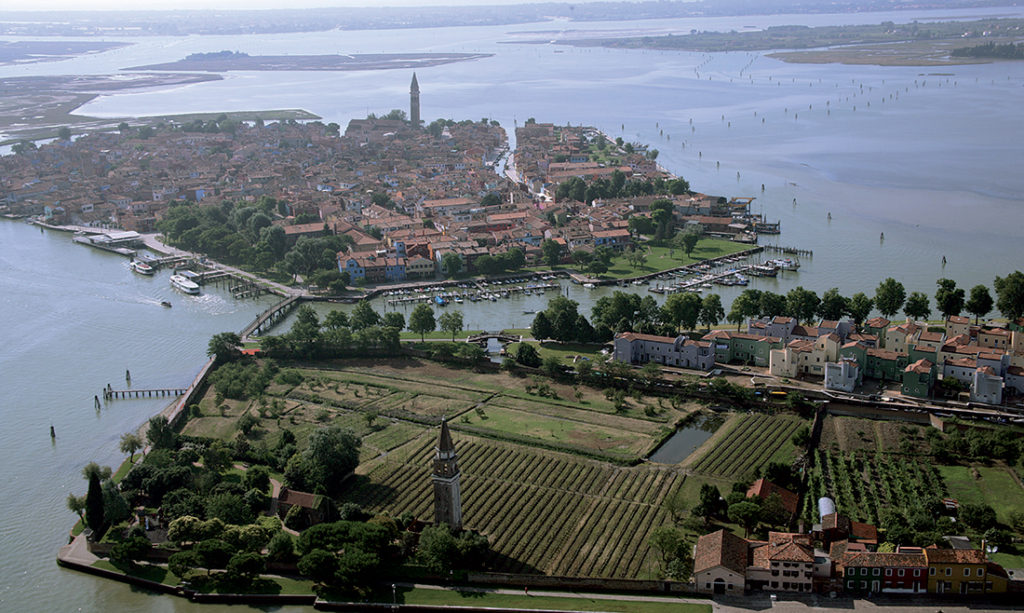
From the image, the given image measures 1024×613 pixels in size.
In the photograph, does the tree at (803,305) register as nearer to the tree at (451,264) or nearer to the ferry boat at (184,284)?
the tree at (451,264)

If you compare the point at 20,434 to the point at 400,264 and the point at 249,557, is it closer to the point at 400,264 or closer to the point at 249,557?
the point at 249,557

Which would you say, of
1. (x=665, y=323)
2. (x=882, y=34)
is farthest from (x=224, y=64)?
(x=665, y=323)

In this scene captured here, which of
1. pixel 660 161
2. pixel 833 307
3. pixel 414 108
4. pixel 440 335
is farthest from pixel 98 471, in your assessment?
pixel 414 108

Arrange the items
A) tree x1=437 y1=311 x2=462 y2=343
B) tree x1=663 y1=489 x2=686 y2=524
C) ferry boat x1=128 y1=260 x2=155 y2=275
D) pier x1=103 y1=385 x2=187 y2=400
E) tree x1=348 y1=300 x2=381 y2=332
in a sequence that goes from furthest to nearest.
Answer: ferry boat x1=128 y1=260 x2=155 y2=275 < tree x1=348 y1=300 x2=381 y2=332 < tree x1=437 y1=311 x2=462 y2=343 < pier x1=103 y1=385 x2=187 y2=400 < tree x1=663 y1=489 x2=686 y2=524

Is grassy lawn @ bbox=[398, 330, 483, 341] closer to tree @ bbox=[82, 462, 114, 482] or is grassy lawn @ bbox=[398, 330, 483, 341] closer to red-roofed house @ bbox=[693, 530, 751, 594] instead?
tree @ bbox=[82, 462, 114, 482]

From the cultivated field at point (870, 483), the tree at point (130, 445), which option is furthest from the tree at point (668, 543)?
the tree at point (130, 445)

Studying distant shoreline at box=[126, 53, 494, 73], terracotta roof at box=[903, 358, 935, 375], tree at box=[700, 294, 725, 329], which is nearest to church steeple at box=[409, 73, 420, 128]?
tree at box=[700, 294, 725, 329]
